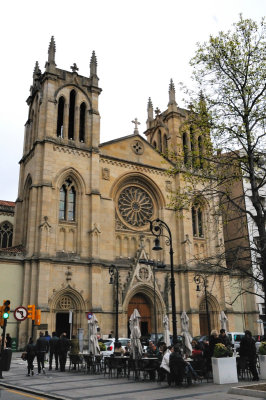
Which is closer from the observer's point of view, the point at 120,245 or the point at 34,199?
the point at 34,199

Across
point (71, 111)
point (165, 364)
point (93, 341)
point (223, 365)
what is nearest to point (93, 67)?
point (71, 111)

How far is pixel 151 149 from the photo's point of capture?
40750 mm

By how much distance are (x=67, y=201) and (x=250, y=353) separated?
23.1 metres

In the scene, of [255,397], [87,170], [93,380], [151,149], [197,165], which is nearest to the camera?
[255,397]

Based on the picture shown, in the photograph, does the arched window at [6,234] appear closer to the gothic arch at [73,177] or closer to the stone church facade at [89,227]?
the stone church facade at [89,227]

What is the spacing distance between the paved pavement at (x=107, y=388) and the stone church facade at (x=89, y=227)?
13864 mm

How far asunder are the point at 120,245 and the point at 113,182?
588 centimetres

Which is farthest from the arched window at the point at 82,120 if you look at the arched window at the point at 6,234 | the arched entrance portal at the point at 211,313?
the arched entrance portal at the point at 211,313

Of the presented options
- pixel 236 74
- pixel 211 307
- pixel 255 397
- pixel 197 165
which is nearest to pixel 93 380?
pixel 255 397

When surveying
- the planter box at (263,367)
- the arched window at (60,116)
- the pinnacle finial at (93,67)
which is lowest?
the planter box at (263,367)

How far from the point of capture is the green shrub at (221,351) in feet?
44.1

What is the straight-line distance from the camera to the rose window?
3747 cm

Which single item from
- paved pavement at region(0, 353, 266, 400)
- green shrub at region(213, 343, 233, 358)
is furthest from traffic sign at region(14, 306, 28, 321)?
green shrub at region(213, 343, 233, 358)

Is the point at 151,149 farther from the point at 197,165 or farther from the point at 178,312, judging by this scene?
the point at 197,165
